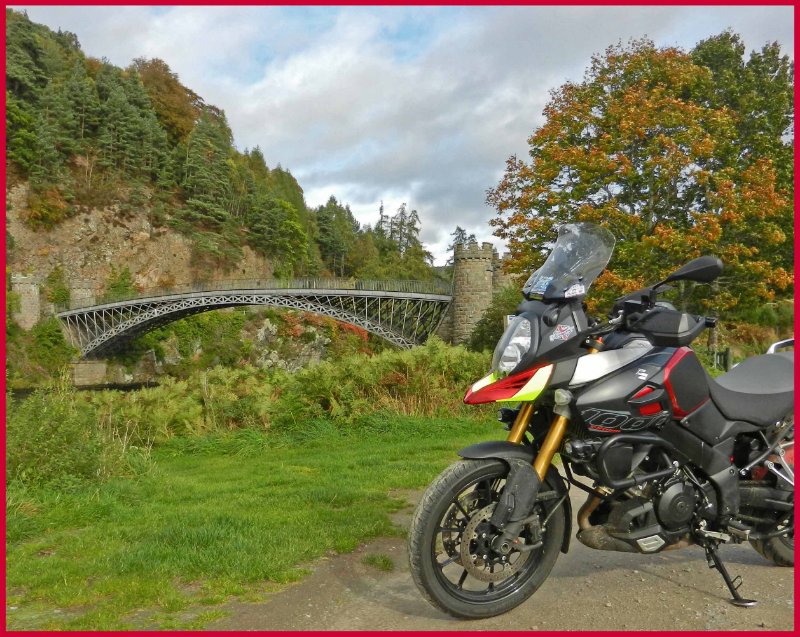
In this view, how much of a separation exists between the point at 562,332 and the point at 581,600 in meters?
1.28

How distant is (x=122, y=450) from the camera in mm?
6242

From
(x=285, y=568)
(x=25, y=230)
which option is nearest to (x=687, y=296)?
(x=285, y=568)

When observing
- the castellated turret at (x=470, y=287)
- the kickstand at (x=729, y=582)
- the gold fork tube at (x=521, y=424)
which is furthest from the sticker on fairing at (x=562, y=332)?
the castellated turret at (x=470, y=287)

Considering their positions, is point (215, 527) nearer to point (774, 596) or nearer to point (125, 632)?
point (125, 632)

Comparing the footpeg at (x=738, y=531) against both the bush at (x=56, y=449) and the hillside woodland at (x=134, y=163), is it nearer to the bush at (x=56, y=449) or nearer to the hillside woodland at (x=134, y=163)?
the bush at (x=56, y=449)

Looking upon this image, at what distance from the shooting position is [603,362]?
8.98ft

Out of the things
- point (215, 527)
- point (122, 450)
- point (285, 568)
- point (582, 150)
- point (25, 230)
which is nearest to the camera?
point (285, 568)

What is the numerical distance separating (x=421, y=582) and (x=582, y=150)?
14.6 m

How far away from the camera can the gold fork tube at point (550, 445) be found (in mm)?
2760

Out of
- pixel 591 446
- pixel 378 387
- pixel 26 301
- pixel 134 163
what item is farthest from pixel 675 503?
pixel 134 163

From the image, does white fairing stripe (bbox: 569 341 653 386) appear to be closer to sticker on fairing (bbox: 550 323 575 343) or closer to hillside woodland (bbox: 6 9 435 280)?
sticker on fairing (bbox: 550 323 575 343)

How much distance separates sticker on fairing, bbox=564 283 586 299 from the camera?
9.11ft

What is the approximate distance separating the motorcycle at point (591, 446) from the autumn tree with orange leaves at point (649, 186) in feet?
38.0

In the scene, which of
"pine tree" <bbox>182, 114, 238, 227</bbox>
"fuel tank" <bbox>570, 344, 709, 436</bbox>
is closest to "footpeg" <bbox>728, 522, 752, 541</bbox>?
"fuel tank" <bbox>570, 344, 709, 436</bbox>
